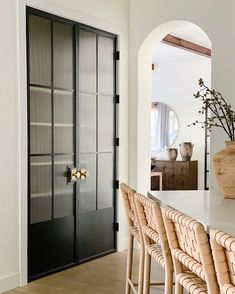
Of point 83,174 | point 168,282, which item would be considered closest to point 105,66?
point 83,174

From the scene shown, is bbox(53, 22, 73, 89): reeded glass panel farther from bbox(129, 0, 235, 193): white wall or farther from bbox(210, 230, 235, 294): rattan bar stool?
bbox(210, 230, 235, 294): rattan bar stool

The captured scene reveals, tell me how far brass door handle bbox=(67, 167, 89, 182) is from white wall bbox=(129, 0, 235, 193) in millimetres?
727

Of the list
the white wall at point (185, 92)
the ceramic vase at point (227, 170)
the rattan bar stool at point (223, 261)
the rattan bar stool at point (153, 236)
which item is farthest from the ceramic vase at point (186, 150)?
the rattan bar stool at point (223, 261)

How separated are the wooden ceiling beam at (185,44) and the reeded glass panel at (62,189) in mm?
3133

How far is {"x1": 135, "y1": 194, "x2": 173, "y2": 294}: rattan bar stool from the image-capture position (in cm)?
206

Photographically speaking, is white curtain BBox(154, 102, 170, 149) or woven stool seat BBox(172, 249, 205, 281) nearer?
woven stool seat BBox(172, 249, 205, 281)

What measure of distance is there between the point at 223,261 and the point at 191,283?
47cm

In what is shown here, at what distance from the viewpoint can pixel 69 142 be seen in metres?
4.25

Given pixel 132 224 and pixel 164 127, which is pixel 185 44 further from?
pixel 132 224

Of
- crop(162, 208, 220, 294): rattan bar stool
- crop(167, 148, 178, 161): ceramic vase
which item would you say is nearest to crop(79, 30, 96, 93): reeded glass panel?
crop(162, 208, 220, 294): rattan bar stool

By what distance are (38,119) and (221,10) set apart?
2.04 meters

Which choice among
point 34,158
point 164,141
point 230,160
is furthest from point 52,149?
point 164,141

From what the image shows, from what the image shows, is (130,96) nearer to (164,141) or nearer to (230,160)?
(230,160)

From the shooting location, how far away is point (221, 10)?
4.13 meters
